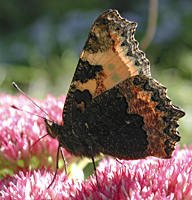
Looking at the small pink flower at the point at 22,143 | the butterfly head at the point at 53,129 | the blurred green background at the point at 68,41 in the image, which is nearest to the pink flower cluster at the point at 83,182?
the small pink flower at the point at 22,143

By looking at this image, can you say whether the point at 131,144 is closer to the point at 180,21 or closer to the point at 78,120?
the point at 78,120

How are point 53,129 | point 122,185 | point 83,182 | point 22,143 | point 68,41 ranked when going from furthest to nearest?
point 68,41
point 22,143
point 53,129
point 83,182
point 122,185

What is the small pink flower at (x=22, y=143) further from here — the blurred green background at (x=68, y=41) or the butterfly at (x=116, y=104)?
the blurred green background at (x=68, y=41)

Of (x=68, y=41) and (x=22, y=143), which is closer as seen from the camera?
(x=22, y=143)

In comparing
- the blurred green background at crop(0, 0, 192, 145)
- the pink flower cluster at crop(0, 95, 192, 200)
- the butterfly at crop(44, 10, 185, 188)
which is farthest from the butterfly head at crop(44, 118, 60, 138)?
the blurred green background at crop(0, 0, 192, 145)

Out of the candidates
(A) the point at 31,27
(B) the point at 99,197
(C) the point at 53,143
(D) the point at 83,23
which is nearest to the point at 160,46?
(D) the point at 83,23

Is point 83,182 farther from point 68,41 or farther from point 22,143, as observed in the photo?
point 68,41

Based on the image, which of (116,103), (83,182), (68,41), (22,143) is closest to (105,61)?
(116,103)
